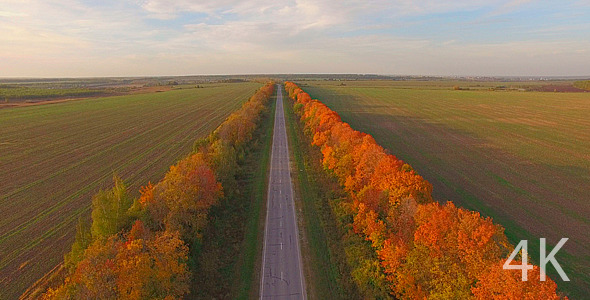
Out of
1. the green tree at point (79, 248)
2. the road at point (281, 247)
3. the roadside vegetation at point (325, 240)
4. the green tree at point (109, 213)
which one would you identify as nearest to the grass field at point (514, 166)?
the roadside vegetation at point (325, 240)

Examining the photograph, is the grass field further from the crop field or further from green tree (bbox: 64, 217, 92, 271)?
the crop field

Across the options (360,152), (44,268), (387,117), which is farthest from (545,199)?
(387,117)

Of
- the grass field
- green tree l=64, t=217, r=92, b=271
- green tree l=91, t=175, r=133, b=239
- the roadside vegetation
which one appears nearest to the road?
the roadside vegetation

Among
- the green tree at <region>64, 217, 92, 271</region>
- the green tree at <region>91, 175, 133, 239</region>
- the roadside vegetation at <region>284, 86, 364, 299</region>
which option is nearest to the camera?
the green tree at <region>64, 217, 92, 271</region>

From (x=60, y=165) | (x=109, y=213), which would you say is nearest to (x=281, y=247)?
(x=109, y=213)

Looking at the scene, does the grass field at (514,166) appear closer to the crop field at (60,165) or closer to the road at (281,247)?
the road at (281,247)

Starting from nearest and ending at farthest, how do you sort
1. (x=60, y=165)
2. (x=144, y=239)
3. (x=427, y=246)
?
1. (x=427, y=246)
2. (x=144, y=239)
3. (x=60, y=165)

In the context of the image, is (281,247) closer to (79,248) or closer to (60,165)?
(79,248)
